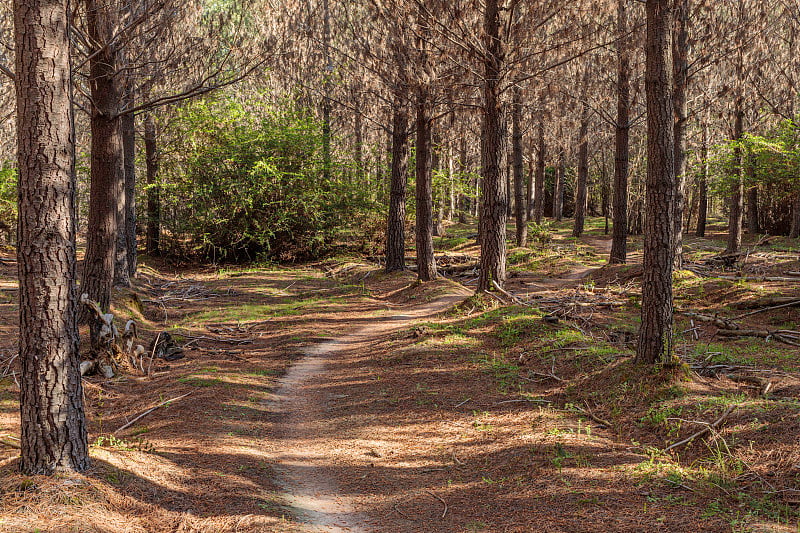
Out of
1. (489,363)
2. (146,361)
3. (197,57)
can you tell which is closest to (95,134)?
(197,57)

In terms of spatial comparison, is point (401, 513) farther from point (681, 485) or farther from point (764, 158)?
point (764, 158)

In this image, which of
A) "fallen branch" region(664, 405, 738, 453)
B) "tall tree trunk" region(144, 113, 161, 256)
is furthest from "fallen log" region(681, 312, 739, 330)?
"tall tree trunk" region(144, 113, 161, 256)

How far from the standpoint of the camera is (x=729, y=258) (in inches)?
680

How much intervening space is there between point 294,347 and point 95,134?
4849 millimetres

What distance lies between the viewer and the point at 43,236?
4.46 metres

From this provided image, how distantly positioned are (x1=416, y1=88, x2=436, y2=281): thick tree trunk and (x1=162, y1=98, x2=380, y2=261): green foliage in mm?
8085

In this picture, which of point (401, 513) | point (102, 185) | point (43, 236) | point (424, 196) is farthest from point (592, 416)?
point (424, 196)

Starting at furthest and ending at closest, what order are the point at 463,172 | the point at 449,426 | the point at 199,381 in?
1. the point at 463,172
2. the point at 199,381
3. the point at 449,426

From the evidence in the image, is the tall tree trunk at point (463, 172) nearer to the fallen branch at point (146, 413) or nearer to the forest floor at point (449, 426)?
the forest floor at point (449, 426)

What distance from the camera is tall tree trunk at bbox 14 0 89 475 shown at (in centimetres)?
446

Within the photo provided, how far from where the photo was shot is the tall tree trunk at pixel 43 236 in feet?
14.6

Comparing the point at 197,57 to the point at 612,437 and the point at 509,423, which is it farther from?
the point at 612,437

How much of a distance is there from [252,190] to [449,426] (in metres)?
17.8

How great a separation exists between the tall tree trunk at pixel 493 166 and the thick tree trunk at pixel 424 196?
3.69 meters
